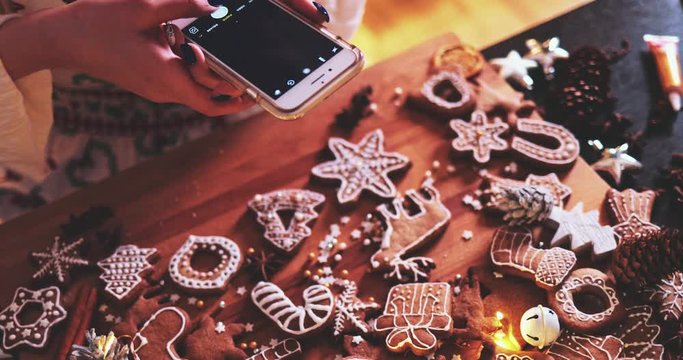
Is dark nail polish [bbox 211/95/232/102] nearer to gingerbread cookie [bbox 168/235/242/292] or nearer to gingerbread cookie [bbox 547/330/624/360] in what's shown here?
gingerbread cookie [bbox 168/235/242/292]

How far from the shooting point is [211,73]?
94 centimetres

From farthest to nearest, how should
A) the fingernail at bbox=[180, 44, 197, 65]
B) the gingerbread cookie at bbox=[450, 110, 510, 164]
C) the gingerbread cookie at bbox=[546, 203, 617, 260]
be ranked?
the gingerbread cookie at bbox=[450, 110, 510, 164]
the gingerbread cookie at bbox=[546, 203, 617, 260]
the fingernail at bbox=[180, 44, 197, 65]

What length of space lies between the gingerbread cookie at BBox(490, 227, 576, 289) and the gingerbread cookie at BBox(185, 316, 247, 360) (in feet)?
1.21

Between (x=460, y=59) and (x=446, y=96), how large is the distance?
76 millimetres

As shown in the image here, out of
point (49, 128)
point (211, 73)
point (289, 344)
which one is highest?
point (211, 73)

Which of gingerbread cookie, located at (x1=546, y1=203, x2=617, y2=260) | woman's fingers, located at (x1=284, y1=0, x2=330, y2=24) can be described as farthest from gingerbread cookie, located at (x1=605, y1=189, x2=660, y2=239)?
woman's fingers, located at (x1=284, y1=0, x2=330, y2=24)

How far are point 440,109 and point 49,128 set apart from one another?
61 cm

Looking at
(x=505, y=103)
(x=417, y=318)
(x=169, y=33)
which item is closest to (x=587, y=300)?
(x=417, y=318)

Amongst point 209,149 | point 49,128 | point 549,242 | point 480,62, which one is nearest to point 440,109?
point 480,62

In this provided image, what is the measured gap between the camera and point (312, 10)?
961 mm

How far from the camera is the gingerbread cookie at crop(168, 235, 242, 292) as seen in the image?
102 centimetres

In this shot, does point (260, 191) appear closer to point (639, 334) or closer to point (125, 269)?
point (125, 269)

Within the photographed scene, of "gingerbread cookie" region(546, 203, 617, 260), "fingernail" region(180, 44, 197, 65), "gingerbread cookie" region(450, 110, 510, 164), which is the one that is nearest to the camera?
"fingernail" region(180, 44, 197, 65)

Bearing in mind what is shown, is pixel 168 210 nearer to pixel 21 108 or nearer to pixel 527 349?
pixel 21 108
